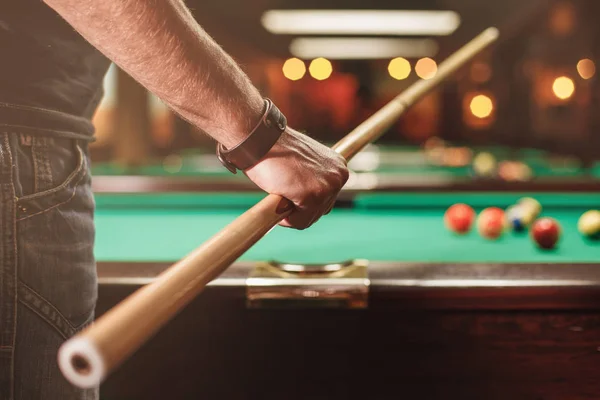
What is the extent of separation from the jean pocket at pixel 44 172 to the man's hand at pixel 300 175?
267 millimetres

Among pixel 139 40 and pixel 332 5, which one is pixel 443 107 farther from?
pixel 139 40

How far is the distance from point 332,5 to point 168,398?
5.26 m

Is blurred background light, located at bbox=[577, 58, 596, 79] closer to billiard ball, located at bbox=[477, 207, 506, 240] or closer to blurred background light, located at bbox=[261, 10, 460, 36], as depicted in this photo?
blurred background light, located at bbox=[261, 10, 460, 36]

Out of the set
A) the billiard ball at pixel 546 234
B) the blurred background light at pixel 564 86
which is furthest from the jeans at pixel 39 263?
the blurred background light at pixel 564 86

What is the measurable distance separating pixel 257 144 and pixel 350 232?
1.13m

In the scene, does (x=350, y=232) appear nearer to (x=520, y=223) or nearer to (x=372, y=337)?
(x=520, y=223)

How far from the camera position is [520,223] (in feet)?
6.24

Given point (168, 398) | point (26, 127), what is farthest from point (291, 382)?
point (26, 127)

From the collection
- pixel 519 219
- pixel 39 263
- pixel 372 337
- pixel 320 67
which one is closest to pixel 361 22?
pixel 320 67

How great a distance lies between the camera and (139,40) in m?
0.72

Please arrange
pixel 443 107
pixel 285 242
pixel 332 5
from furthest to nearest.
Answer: pixel 443 107 → pixel 332 5 → pixel 285 242

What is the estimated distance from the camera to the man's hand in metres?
0.84

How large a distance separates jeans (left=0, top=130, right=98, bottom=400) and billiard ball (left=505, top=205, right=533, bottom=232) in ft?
4.76

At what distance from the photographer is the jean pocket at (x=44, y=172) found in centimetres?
79
